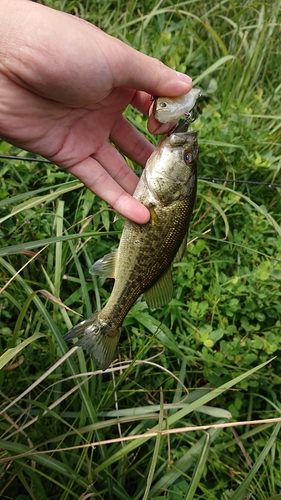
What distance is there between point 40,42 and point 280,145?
2.25 metres

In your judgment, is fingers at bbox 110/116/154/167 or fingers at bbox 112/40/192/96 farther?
fingers at bbox 110/116/154/167

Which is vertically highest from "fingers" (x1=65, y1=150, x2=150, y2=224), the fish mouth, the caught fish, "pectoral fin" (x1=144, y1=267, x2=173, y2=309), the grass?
the caught fish

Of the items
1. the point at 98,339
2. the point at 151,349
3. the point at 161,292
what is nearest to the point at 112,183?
the point at 161,292

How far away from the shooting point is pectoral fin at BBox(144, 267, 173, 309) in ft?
6.82

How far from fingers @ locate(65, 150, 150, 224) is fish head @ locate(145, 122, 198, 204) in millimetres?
113

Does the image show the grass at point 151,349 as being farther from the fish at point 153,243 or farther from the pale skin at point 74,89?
the pale skin at point 74,89

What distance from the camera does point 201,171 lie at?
334cm

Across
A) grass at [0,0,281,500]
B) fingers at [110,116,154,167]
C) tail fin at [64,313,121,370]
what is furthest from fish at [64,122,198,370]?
fingers at [110,116,154,167]

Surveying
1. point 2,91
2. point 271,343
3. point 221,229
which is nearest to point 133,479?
point 271,343

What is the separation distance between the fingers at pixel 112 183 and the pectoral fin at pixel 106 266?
22cm

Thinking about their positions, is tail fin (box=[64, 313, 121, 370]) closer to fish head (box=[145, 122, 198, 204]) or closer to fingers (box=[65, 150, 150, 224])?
fingers (box=[65, 150, 150, 224])

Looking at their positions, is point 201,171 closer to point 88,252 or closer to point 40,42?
point 88,252

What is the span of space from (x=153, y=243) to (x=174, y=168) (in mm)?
343

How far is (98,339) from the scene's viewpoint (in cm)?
206
